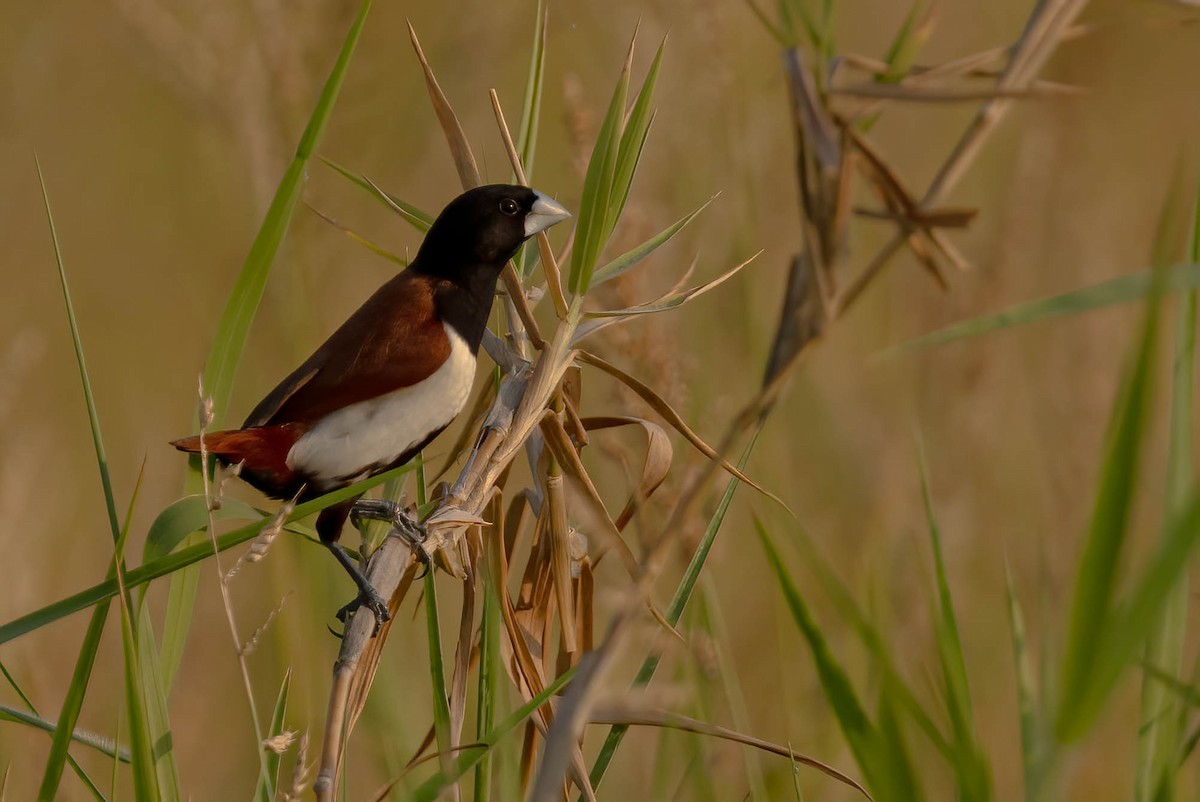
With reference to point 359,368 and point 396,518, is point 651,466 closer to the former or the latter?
point 396,518

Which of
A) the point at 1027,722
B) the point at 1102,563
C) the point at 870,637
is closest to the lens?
the point at 1102,563

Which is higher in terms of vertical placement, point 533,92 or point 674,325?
point 533,92

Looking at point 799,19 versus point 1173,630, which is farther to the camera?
point 1173,630

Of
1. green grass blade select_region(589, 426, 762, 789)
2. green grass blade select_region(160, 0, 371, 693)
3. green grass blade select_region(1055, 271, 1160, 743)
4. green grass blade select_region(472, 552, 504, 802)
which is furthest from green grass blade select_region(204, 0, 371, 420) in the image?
green grass blade select_region(1055, 271, 1160, 743)

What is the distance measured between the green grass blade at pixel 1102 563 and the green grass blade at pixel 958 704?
0.89 feet

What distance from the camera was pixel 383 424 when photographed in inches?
68.4

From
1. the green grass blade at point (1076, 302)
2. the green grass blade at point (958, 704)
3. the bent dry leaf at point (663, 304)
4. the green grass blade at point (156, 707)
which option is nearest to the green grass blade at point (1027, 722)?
the green grass blade at point (958, 704)

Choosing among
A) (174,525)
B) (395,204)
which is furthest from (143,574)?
(395,204)

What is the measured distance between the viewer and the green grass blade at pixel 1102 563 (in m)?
0.73

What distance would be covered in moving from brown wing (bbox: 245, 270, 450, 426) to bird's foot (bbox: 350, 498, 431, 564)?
0.14 metres

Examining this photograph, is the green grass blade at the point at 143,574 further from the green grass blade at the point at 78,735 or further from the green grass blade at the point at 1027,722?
the green grass blade at the point at 1027,722

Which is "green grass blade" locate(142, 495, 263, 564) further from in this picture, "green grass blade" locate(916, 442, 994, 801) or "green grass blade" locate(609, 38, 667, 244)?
"green grass blade" locate(916, 442, 994, 801)

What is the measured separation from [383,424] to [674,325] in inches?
54.5

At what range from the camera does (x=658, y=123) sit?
9.71 feet
